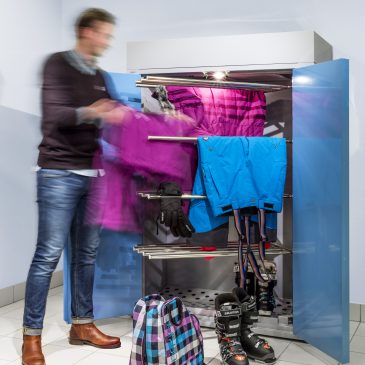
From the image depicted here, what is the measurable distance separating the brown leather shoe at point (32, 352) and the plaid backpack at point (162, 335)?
0.46m

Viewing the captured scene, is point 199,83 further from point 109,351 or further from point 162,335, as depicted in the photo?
point 109,351

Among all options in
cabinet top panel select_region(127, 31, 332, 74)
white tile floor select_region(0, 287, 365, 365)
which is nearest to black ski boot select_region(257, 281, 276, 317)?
white tile floor select_region(0, 287, 365, 365)

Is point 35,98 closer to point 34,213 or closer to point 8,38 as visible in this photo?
point 8,38

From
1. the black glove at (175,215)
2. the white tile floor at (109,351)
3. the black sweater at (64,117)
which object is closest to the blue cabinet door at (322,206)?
the white tile floor at (109,351)

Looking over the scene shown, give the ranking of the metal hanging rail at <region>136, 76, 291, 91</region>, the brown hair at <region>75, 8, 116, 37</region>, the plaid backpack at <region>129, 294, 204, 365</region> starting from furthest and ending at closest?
the metal hanging rail at <region>136, 76, 291, 91</region> < the brown hair at <region>75, 8, 116, 37</region> < the plaid backpack at <region>129, 294, 204, 365</region>

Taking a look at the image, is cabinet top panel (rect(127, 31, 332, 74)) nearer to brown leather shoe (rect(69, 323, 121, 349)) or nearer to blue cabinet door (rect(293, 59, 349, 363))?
blue cabinet door (rect(293, 59, 349, 363))

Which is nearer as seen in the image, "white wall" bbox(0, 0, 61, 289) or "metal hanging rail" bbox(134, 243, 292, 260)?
"metal hanging rail" bbox(134, 243, 292, 260)

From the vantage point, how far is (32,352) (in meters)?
2.17

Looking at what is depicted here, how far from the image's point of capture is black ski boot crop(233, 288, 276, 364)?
88.5 inches

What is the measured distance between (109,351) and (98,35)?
1509 millimetres

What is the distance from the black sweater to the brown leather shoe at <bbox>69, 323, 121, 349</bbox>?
83 cm

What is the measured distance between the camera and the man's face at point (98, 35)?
87.7 inches

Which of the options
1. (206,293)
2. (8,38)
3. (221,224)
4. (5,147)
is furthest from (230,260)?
(8,38)

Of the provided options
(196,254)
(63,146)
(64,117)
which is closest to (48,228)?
(63,146)
